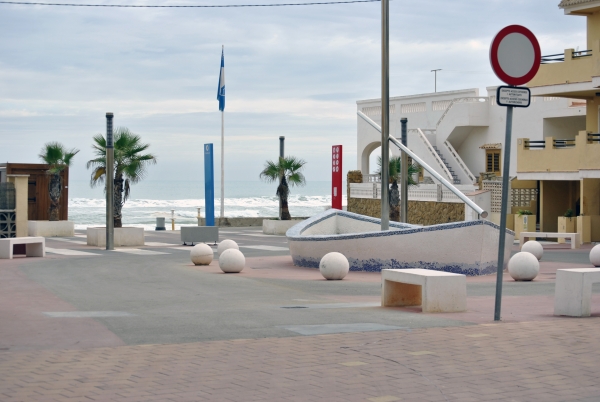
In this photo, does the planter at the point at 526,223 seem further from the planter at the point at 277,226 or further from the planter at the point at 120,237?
the planter at the point at 120,237

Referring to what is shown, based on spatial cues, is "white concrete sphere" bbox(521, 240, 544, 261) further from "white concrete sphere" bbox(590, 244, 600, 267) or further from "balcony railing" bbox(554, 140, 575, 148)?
"balcony railing" bbox(554, 140, 575, 148)

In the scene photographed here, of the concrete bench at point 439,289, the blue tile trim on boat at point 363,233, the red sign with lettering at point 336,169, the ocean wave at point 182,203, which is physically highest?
the red sign with lettering at point 336,169

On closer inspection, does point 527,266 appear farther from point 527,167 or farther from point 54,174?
point 54,174

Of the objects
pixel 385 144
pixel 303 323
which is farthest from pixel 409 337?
pixel 385 144

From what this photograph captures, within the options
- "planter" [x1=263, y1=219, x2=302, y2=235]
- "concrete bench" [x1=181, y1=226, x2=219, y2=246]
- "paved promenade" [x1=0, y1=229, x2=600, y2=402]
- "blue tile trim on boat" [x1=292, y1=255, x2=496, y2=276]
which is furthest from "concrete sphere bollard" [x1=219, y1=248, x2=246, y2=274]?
"planter" [x1=263, y1=219, x2=302, y2=235]

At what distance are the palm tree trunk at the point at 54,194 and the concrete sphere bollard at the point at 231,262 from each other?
1948 centimetres

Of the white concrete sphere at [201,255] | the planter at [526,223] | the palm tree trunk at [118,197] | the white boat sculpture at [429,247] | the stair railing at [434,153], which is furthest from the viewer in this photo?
the stair railing at [434,153]

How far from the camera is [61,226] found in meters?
34.6

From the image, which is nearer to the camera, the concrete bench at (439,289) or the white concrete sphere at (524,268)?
the concrete bench at (439,289)

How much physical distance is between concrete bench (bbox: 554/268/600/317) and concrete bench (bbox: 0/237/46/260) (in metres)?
15.5

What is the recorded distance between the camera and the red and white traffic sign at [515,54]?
869cm

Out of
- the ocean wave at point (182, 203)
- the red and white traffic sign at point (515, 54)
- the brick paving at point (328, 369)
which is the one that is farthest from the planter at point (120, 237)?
the ocean wave at point (182, 203)

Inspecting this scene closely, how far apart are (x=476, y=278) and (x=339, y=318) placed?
7.44 meters

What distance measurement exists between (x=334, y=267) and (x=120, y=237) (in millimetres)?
A: 13298
